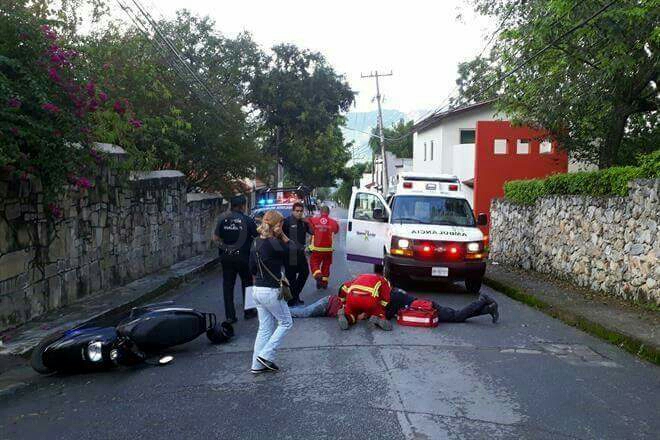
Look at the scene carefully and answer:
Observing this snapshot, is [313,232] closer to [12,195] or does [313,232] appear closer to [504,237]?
Answer: [12,195]

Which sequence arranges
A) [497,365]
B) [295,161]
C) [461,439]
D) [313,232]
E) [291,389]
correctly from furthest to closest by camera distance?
[295,161]
[313,232]
[497,365]
[291,389]
[461,439]

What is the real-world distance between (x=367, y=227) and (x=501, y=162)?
44.4ft

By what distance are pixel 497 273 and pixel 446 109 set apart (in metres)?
20.1

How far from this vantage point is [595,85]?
46.6ft

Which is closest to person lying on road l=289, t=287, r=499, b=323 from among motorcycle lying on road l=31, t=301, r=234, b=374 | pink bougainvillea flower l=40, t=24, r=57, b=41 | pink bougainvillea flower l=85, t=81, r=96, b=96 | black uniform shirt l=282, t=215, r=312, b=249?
black uniform shirt l=282, t=215, r=312, b=249

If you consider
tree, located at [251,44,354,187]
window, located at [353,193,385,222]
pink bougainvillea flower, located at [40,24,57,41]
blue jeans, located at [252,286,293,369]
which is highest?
tree, located at [251,44,354,187]

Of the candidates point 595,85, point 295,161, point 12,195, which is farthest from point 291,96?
point 12,195

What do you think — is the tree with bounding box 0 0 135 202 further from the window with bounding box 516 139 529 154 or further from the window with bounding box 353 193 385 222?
the window with bounding box 516 139 529 154

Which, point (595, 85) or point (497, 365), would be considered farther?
point (595, 85)

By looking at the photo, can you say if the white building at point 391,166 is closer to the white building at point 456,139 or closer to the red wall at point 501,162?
the white building at point 456,139

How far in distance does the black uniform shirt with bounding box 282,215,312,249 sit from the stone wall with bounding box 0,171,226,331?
11.4 feet

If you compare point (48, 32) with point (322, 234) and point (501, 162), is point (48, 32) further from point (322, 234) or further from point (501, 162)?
point (501, 162)

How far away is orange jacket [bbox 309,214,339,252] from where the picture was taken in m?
11.4

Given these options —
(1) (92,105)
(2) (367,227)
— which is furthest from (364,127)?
(1) (92,105)
